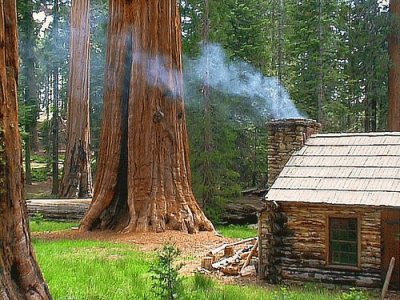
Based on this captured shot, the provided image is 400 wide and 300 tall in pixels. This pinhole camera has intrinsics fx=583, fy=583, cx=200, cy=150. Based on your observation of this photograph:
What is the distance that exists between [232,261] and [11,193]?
6966mm

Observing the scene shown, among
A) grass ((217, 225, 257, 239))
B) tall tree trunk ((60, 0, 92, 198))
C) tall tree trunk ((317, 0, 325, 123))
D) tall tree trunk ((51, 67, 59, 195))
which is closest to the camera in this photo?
grass ((217, 225, 257, 239))

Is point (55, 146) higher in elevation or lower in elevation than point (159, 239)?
higher

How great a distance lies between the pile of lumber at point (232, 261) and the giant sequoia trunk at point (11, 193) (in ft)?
19.2

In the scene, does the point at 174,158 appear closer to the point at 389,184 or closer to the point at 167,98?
the point at 167,98

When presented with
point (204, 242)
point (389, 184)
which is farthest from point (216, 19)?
point (389, 184)

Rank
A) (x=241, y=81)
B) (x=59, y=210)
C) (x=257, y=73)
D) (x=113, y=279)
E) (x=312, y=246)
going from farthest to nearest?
(x=257, y=73) → (x=241, y=81) → (x=59, y=210) → (x=312, y=246) → (x=113, y=279)

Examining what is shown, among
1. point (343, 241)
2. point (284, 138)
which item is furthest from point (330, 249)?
point (284, 138)

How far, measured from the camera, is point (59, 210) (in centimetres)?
1903

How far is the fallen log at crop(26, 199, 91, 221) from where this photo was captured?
18.9 meters

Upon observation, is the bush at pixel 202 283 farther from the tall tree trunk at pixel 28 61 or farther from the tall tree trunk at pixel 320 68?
the tall tree trunk at pixel 28 61

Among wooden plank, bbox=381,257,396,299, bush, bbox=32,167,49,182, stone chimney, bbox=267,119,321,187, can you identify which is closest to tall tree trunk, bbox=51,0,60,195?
bush, bbox=32,167,49,182

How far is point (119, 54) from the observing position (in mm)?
15539

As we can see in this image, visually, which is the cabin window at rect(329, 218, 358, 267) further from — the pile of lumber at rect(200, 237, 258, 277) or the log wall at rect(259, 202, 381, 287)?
the pile of lumber at rect(200, 237, 258, 277)

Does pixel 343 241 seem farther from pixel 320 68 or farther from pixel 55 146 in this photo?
pixel 55 146
